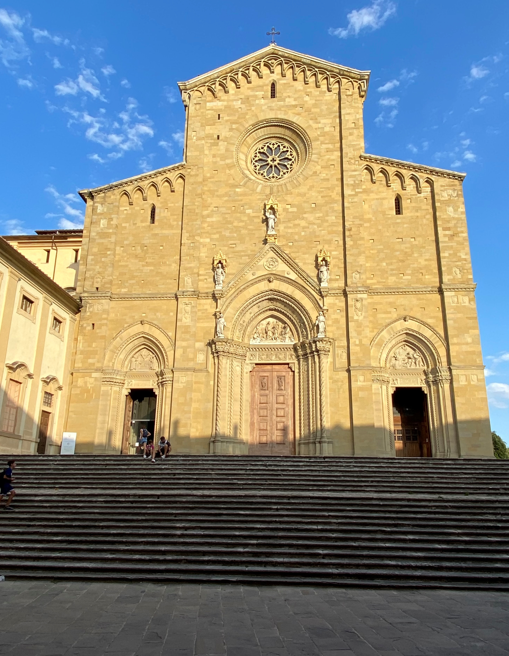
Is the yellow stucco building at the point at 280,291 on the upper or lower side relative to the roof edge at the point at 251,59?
lower

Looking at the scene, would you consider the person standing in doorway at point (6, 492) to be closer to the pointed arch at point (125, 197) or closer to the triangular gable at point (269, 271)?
the triangular gable at point (269, 271)

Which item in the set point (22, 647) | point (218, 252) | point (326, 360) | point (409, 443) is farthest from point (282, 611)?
point (218, 252)

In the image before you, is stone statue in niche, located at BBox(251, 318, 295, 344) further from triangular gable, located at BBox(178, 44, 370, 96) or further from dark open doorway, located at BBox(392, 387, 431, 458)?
triangular gable, located at BBox(178, 44, 370, 96)

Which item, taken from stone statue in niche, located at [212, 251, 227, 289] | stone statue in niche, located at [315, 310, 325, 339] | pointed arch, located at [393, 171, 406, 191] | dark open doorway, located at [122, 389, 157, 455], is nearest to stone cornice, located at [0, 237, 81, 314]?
dark open doorway, located at [122, 389, 157, 455]

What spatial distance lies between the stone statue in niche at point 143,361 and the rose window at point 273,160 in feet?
32.9

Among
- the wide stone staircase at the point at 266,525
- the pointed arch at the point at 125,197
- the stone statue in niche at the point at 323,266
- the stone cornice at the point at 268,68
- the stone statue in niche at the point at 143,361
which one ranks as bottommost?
the wide stone staircase at the point at 266,525

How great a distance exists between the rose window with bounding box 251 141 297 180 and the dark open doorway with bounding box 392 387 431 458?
1158 cm

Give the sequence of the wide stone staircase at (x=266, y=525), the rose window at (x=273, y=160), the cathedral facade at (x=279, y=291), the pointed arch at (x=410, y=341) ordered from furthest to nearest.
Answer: the rose window at (x=273, y=160) < the pointed arch at (x=410, y=341) < the cathedral facade at (x=279, y=291) < the wide stone staircase at (x=266, y=525)

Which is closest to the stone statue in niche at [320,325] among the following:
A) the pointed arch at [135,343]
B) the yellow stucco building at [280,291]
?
the yellow stucco building at [280,291]

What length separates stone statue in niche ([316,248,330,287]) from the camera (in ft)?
75.3

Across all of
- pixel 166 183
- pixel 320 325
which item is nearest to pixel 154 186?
pixel 166 183

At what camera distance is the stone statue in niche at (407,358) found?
22.1m

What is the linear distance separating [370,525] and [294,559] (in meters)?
2.33

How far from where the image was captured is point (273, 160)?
85.1ft
